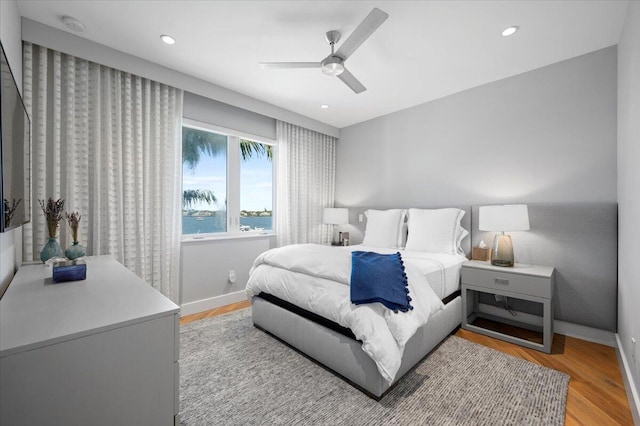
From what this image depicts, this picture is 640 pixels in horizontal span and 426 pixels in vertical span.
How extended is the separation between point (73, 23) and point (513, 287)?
4.18 m

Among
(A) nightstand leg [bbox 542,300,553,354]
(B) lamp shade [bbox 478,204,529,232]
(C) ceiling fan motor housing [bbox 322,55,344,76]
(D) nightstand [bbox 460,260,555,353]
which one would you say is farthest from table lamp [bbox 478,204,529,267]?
(C) ceiling fan motor housing [bbox 322,55,344,76]

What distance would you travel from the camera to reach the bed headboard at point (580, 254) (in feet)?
7.86

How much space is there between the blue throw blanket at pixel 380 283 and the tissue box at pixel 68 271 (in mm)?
1561

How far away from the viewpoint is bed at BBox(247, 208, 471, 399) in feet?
5.39

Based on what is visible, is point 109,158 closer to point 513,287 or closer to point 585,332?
point 513,287

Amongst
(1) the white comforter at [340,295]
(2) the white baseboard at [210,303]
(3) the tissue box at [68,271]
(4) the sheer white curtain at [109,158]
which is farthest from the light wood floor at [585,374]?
(3) the tissue box at [68,271]

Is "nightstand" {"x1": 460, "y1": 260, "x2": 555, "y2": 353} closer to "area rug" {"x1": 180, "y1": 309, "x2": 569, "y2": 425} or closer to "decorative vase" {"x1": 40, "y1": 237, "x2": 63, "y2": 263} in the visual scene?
"area rug" {"x1": 180, "y1": 309, "x2": 569, "y2": 425}

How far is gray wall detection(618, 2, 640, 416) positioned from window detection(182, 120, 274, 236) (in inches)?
142

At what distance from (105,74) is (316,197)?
2.97m

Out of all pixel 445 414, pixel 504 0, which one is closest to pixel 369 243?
pixel 445 414

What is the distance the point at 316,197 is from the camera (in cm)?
459

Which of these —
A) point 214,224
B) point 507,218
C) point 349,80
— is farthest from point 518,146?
point 214,224

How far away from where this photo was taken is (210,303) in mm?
3303

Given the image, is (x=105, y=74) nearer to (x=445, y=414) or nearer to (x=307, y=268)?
(x=307, y=268)
